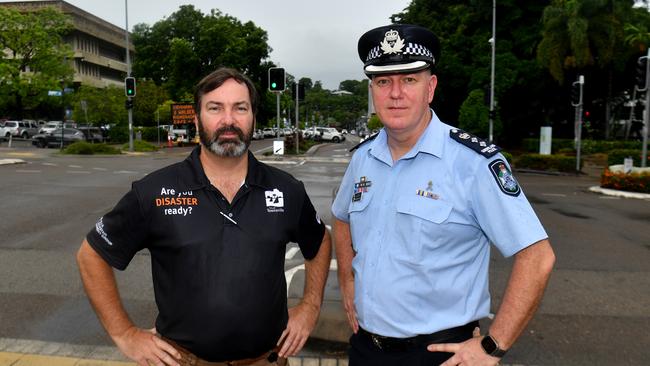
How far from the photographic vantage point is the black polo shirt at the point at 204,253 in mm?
2307

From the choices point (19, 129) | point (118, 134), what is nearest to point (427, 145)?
point (118, 134)

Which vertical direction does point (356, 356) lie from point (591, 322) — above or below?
above

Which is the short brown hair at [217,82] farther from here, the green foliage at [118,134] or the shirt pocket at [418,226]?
the green foliage at [118,134]

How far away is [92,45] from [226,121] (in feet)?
240

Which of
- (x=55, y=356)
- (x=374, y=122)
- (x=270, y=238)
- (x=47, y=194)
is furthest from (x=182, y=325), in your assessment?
(x=374, y=122)

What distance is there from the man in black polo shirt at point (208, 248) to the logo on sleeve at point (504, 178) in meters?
0.91

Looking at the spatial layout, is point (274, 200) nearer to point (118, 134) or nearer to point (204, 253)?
point (204, 253)

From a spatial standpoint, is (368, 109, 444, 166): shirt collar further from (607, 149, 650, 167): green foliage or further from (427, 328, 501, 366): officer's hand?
(607, 149, 650, 167): green foliage

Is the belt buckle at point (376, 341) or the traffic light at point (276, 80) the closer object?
the belt buckle at point (376, 341)

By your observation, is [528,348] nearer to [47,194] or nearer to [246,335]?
[246,335]

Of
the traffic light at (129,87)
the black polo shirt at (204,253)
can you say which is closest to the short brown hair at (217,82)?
the black polo shirt at (204,253)

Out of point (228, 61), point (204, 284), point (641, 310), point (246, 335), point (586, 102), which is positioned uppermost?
point (228, 61)

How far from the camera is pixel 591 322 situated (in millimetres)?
5215

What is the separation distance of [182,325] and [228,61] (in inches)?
2173
